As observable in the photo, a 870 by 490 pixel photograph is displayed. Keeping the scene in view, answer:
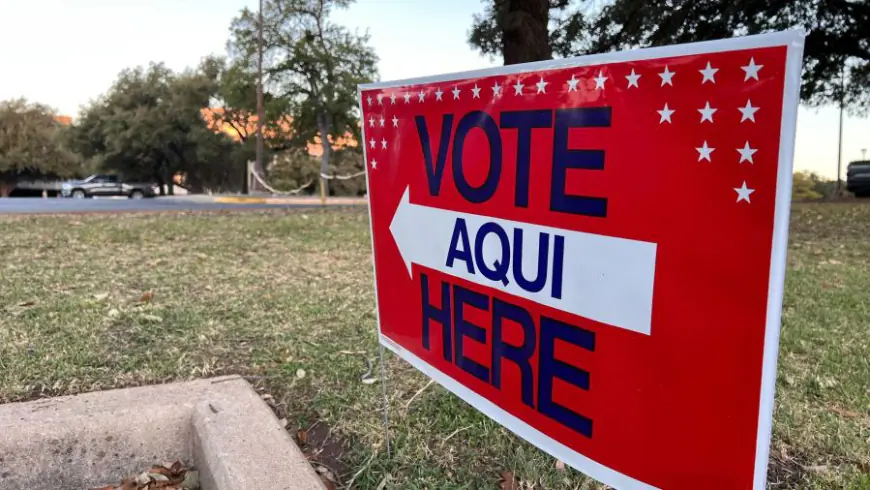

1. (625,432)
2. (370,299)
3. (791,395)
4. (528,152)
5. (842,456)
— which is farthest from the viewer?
(370,299)

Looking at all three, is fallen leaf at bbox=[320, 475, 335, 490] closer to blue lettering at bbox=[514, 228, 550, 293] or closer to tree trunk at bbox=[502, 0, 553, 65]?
blue lettering at bbox=[514, 228, 550, 293]

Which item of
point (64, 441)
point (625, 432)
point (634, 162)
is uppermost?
point (634, 162)

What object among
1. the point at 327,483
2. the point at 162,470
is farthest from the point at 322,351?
the point at 327,483

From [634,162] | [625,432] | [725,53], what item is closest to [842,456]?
[625,432]

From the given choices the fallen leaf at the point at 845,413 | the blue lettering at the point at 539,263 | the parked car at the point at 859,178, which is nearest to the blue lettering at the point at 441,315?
the blue lettering at the point at 539,263

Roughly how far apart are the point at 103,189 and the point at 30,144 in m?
19.9

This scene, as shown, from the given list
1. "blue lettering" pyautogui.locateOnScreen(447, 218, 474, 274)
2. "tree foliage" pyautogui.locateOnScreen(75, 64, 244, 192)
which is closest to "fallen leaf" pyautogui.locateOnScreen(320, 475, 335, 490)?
"blue lettering" pyautogui.locateOnScreen(447, 218, 474, 274)

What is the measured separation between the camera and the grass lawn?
2.19 m

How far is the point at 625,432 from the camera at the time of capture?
1.39 m

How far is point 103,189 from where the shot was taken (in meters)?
33.1

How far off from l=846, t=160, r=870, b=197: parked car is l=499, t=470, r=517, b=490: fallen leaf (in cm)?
2083

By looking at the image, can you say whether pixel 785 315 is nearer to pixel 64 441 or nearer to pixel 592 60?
pixel 592 60

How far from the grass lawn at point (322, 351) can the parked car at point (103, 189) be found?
29.4 meters

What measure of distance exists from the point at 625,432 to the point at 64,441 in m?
2.06
